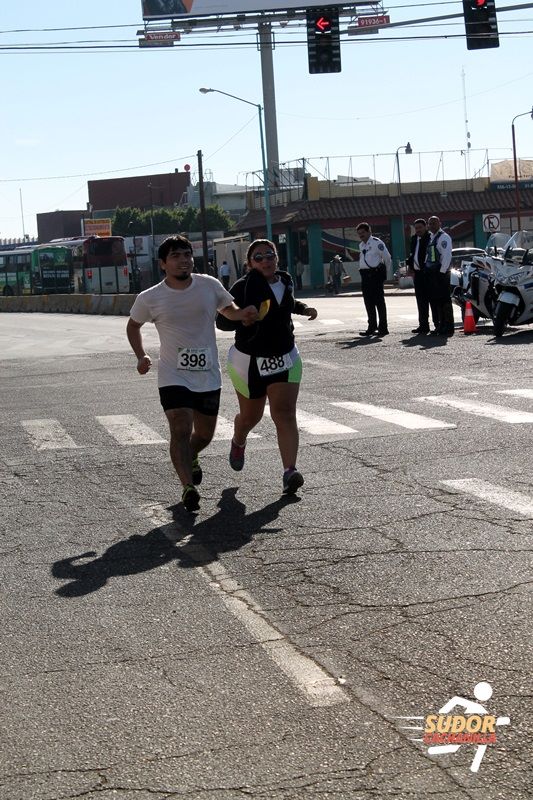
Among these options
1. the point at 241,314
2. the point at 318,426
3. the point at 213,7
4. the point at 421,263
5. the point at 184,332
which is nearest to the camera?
the point at 184,332

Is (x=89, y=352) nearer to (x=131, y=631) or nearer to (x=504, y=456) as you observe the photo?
(x=504, y=456)

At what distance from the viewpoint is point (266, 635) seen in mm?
5664

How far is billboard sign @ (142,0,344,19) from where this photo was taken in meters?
73.3

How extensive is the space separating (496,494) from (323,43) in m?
21.8

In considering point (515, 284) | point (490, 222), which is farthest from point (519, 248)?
point (490, 222)

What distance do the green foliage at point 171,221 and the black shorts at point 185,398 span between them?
114 m

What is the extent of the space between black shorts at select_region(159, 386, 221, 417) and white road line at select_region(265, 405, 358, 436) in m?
3.20

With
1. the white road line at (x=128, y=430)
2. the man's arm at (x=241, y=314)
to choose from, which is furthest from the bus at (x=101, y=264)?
the man's arm at (x=241, y=314)

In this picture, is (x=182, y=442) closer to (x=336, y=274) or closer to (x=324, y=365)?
(x=324, y=365)

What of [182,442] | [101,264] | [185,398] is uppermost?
[101,264]

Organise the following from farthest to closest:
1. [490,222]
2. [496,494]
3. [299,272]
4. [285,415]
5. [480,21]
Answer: [299,272], [490,222], [480,21], [285,415], [496,494]

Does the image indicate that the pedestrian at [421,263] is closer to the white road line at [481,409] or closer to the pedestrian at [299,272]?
the white road line at [481,409]

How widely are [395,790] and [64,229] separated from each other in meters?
175

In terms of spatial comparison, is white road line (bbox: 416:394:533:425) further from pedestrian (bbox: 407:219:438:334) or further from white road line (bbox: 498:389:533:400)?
pedestrian (bbox: 407:219:438:334)
